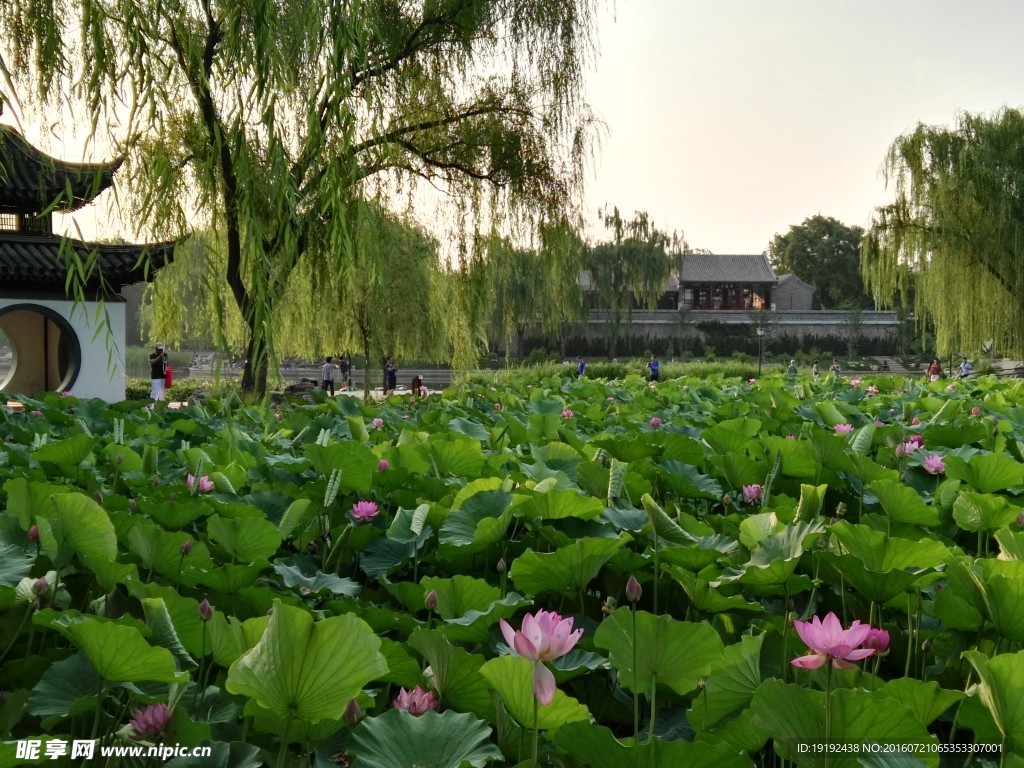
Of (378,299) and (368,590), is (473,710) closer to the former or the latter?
(368,590)

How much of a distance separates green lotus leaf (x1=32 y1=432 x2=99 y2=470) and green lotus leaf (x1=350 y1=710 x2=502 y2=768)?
3.94ft

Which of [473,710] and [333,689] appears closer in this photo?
[333,689]

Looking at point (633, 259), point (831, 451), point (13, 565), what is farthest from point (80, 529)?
point (633, 259)

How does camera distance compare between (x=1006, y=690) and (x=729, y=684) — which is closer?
(x=1006, y=690)

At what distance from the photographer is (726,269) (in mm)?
Result: 42875

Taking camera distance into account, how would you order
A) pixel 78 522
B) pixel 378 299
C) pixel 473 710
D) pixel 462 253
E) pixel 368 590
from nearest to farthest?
pixel 473 710, pixel 78 522, pixel 368 590, pixel 462 253, pixel 378 299

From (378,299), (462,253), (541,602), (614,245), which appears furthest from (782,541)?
(614,245)

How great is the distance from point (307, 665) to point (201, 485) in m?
0.98

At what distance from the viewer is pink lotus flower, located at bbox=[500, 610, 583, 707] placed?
642 millimetres

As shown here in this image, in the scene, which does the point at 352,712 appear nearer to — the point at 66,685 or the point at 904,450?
the point at 66,685

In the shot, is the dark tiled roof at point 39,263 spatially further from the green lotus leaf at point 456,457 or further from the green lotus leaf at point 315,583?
the green lotus leaf at point 315,583

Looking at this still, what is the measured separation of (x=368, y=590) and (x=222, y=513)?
9.0 inches

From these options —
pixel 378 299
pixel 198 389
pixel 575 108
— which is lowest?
pixel 198 389

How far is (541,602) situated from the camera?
1.13 metres
